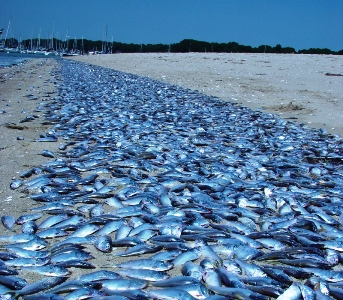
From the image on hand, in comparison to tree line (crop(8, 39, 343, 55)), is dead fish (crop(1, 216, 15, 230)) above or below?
below

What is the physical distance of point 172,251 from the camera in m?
3.20

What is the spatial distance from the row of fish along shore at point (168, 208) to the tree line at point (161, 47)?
45.0m

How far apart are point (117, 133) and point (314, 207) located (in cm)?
433

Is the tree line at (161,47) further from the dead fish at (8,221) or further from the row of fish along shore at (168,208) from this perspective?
the dead fish at (8,221)

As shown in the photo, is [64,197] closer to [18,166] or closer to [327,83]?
[18,166]

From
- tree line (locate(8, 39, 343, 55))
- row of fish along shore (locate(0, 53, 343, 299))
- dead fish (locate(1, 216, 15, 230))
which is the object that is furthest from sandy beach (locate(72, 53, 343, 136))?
tree line (locate(8, 39, 343, 55))

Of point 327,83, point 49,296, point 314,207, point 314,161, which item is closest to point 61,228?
point 49,296

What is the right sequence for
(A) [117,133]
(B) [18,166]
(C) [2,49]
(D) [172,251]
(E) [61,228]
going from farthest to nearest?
(C) [2,49] → (A) [117,133] → (B) [18,166] → (E) [61,228] → (D) [172,251]

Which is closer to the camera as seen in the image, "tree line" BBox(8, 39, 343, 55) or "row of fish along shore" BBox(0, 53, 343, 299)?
"row of fish along shore" BBox(0, 53, 343, 299)

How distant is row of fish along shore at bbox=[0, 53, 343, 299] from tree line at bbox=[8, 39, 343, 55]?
4501 cm

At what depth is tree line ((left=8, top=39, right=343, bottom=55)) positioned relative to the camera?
59.4 metres

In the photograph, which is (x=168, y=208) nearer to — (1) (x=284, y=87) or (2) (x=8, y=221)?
(2) (x=8, y=221)

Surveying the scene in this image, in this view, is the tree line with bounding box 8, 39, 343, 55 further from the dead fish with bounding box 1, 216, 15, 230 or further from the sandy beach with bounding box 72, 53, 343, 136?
the dead fish with bounding box 1, 216, 15, 230

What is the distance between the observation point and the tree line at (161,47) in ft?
195
